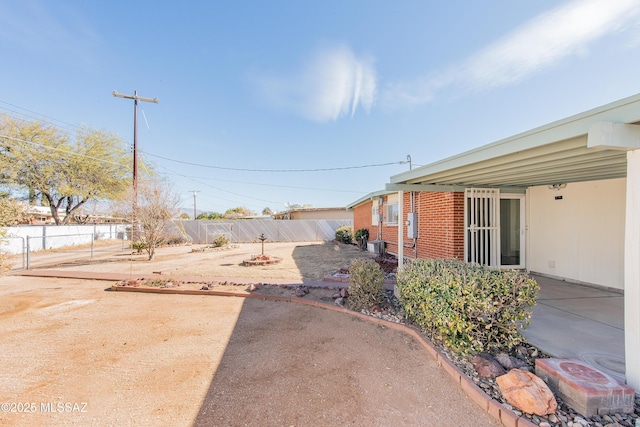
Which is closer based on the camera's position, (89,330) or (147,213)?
(89,330)

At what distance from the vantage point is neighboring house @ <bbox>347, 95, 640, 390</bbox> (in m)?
2.15

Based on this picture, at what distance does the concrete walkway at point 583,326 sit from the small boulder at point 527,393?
104cm

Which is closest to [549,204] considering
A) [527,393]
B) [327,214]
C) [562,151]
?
[562,151]

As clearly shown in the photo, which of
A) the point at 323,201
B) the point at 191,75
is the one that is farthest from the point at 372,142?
the point at 323,201

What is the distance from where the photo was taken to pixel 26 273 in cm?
812

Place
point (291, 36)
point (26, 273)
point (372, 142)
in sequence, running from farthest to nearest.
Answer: point (372, 142) → point (291, 36) → point (26, 273)

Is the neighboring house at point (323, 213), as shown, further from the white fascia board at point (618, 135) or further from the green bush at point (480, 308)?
the white fascia board at point (618, 135)

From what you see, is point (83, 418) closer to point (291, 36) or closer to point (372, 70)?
point (291, 36)

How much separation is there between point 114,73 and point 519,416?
16547 mm

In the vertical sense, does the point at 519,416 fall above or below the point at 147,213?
below

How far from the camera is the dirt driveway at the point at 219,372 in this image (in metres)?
2.09

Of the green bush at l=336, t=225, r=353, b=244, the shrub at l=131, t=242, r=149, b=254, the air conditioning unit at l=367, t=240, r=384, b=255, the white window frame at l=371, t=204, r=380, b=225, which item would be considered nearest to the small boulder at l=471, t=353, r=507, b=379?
the air conditioning unit at l=367, t=240, r=384, b=255

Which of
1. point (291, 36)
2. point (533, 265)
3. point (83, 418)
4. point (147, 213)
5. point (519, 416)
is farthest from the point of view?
point (147, 213)

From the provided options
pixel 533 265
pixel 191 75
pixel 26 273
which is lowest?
pixel 26 273
